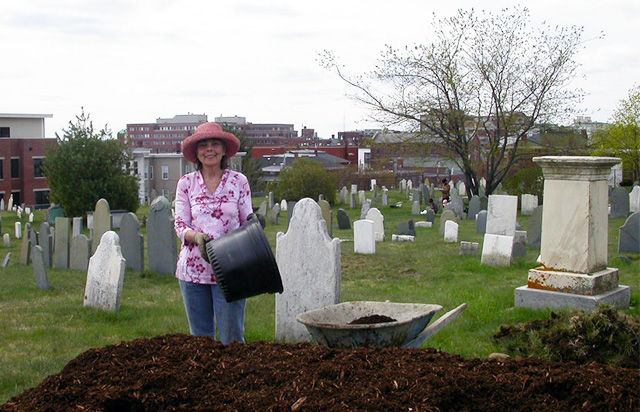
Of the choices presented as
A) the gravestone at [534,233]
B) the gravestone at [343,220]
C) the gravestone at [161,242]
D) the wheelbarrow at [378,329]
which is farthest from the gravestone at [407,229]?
the wheelbarrow at [378,329]

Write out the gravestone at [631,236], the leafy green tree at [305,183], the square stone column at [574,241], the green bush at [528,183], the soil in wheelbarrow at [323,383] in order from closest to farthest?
the soil in wheelbarrow at [323,383], the square stone column at [574,241], the gravestone at [631,236], the green bush at [528,183], the leafy green tree at [305,183]

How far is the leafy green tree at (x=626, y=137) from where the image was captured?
34.5 m

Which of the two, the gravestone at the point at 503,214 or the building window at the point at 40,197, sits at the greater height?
the gravestone at the point at 503,214

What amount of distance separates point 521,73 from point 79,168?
17275mm

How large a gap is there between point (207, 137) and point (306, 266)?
1.89 m

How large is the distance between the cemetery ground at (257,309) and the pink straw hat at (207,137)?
1533 mm

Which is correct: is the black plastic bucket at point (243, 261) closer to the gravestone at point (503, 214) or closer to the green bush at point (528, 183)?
the gravestone at point (503, 214)

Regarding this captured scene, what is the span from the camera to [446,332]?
6.79m

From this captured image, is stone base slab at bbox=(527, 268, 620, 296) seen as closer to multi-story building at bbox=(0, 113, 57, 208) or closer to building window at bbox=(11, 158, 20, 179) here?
multi-story building at bbox=(0, 113, 57, 208)

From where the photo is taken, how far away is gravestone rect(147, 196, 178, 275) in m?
12.4

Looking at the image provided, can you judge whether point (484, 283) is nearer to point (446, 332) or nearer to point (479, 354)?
point (446, 332)

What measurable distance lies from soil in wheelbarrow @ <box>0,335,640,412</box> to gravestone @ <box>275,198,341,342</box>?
2517 mm

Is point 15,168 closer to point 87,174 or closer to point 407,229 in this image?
point 87,174

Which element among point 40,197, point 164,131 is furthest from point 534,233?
point 164,131
